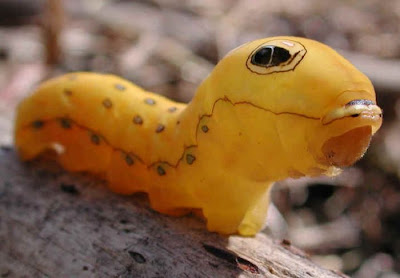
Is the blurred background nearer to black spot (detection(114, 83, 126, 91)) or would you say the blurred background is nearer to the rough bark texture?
the rough bark texture

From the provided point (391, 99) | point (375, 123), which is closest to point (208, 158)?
point (375, 123)

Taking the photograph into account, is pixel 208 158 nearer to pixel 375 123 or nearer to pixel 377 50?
pixel 375 123

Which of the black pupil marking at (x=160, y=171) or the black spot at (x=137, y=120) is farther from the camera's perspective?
the black spot at (x=137, y=120)

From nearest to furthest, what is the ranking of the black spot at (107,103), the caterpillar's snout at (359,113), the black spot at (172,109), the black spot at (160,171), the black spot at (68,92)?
the caterpillar's snout at (359,113), the black spot at (160,171), the black spot at (172,109), the black spot at (107,103), the black spot at (68,92)

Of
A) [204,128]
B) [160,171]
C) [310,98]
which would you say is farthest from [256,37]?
[310,98]

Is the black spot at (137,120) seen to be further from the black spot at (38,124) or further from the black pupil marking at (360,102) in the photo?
the black pupil marking at (360,102)

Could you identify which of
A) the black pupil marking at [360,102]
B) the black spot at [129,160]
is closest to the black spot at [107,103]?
the black spot at [129,160]
